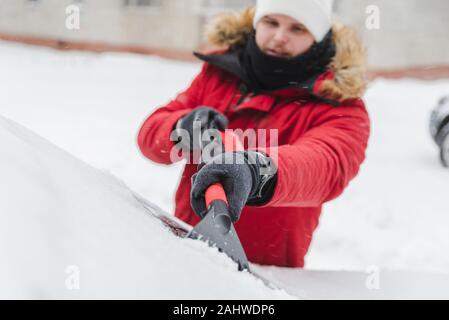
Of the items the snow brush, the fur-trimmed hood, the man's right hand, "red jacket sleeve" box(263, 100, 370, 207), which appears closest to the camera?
the snow brush

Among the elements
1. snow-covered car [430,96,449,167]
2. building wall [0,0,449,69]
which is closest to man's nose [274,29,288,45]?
snow-covered car [430,96,449,167]

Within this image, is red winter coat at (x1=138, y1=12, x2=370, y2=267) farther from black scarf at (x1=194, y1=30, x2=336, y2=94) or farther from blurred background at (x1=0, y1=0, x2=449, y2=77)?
blurred background at (x1=0, y1=0, x2=449, y2=77)

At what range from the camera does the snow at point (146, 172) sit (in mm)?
906

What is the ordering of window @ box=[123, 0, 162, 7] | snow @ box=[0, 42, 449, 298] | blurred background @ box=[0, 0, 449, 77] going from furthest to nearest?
window @ box=[123, 0, 162, 7] < blurred background @ box=[0, 0, 449, 77] < snow @ box=[0, 42, 449, 298]

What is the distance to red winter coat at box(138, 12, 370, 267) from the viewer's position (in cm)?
179

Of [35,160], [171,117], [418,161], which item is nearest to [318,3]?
[171,117]

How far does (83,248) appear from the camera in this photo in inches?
32.8

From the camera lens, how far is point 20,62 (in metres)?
9.15

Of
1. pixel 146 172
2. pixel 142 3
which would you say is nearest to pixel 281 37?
pixel 146 172

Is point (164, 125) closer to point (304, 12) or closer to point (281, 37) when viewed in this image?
point (281, 37)

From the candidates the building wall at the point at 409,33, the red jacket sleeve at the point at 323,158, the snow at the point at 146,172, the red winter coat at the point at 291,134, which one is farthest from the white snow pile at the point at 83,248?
the building wall at the point at 409,33

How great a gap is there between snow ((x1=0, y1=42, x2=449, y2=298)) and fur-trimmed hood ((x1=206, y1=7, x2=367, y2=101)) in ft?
1.79

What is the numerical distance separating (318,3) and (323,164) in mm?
705

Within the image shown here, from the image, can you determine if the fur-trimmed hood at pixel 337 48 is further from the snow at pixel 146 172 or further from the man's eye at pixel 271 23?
the snow at pixel 146 172
